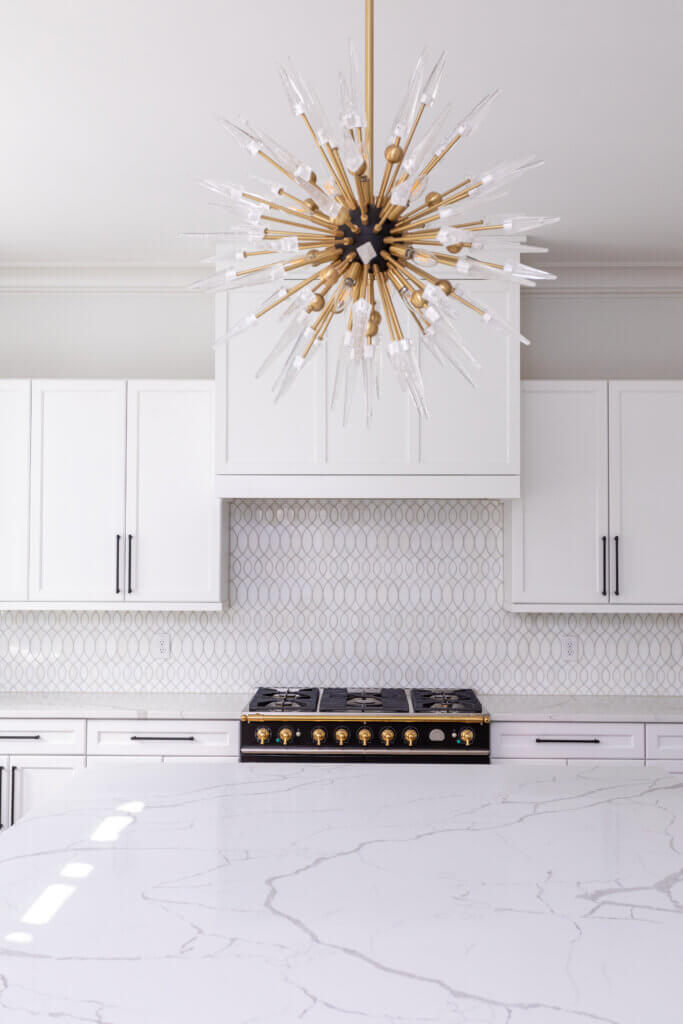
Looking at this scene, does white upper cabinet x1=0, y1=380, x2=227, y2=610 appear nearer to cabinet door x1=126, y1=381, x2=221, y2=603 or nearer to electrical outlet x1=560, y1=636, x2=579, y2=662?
cabinet door x1=126, y1=381, x2=221, y2=603

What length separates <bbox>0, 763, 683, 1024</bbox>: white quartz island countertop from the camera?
1.05m

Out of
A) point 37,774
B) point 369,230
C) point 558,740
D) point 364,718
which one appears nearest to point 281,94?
point 369,230

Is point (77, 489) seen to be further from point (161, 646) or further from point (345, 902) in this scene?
point (345, 902)

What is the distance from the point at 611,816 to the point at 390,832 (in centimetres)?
48

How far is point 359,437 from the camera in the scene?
3.39 meters

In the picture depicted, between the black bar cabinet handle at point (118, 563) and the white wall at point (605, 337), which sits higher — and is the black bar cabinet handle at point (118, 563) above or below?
below

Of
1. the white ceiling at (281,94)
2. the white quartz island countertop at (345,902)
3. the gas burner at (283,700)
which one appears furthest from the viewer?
the gas burner at (283,700)

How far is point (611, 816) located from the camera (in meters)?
1.76

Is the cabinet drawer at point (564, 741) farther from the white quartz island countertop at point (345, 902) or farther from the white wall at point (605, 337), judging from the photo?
the white wall at point (605, 337)

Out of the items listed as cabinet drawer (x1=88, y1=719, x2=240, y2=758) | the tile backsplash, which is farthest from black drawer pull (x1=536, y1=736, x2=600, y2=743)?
cabinet drawer (x1=88, y1=719, x2=240, y2=758)

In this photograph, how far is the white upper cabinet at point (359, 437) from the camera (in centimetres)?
338

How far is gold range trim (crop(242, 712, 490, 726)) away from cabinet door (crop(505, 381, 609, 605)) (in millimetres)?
546

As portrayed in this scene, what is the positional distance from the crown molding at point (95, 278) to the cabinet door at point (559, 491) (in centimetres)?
162

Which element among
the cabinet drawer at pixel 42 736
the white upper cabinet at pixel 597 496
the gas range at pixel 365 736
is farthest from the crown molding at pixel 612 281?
the cabinet drawer at pixel 42 736
